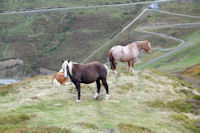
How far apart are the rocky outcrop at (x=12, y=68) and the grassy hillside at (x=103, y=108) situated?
96.8 metres

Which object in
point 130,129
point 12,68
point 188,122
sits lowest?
point 12,68

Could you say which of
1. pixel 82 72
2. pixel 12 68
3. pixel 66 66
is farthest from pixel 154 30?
pixel 66 66

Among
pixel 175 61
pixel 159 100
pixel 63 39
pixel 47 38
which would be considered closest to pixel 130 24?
pixel 63 39

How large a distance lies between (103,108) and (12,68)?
109984 mm

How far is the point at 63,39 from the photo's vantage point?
142 metres

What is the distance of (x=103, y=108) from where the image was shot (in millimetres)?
14023

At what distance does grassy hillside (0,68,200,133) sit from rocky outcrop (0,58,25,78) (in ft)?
318

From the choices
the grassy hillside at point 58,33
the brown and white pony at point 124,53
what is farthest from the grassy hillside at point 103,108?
the grassy hillside at point 58,33

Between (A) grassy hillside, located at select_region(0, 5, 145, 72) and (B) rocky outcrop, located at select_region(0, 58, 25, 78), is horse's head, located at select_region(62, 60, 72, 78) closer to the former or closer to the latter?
(A) grassy hillside, located at select_region(0, 5, 145, 72)

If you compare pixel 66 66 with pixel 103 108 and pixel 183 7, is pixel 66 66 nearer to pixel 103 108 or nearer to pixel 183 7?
pixel 103 108

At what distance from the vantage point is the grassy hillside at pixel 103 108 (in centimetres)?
1080

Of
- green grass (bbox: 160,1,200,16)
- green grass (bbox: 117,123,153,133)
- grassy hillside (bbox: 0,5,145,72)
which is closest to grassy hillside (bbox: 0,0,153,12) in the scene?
grassy hillside (bbox: 0,5,145,72)

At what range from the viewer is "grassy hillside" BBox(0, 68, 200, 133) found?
35.4 feet

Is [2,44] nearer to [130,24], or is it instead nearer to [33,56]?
[33,56]
